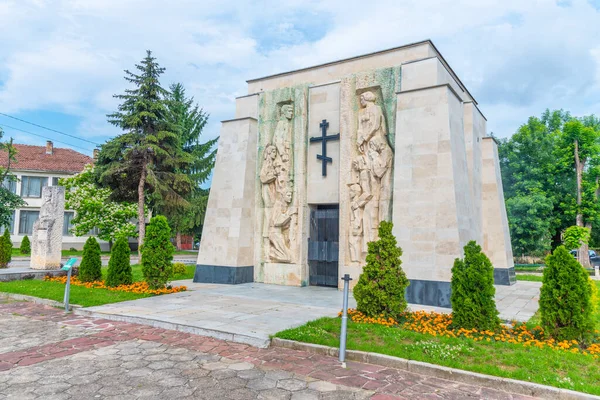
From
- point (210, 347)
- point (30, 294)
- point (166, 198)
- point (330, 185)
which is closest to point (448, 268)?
point (330, 185)

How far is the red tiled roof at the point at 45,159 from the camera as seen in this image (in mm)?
33125

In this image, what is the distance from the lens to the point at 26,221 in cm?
3341

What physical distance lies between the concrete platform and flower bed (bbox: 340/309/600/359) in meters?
1.24

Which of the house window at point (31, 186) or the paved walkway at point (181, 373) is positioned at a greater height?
the house window at point (31, 186)

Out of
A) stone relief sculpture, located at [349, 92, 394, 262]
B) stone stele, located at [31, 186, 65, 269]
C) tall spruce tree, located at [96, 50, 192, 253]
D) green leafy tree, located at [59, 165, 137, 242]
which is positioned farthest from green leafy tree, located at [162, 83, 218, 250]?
stone relief sculpture, located at [349, 92, 394, 262]

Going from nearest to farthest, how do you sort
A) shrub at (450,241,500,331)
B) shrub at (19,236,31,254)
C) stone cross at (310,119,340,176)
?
shrub at (450,241,500,331) < stone cross at (310,119,340,176) < shrub at (19,236,31,254)

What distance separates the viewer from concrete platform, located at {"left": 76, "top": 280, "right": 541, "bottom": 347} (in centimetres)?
649

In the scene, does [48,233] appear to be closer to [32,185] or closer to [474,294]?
[474,294]

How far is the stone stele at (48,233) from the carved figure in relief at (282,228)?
309 inches

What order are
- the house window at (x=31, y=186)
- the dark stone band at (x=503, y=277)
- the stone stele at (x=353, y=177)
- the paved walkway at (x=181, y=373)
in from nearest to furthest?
1. the paved walkway at (x=181, y=373)
2. the stone stele at (x=353, y=177)
3. the dark stone band at (x=503, y=277)
4. the house window at (x=31, y=186)

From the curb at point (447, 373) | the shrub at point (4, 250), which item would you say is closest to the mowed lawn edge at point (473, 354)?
the curb at point (447, 373)

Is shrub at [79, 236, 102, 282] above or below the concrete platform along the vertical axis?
above

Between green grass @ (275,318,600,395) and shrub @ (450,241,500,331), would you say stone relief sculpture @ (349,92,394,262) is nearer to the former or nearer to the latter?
shrub @ (450,241,500,331)

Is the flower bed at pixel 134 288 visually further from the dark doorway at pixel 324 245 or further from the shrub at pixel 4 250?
the shrub at pixel 4 250
